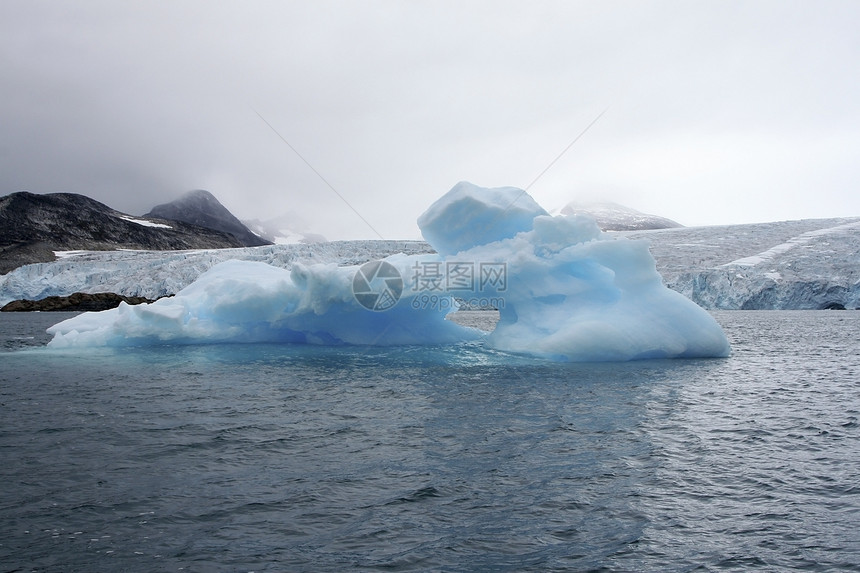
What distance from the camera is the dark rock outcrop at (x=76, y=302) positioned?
42.3 meters

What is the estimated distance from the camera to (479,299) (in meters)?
16.5

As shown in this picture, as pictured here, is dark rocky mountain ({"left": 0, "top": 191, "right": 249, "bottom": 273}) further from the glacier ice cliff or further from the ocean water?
the ocean water

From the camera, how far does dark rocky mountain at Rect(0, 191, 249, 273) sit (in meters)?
85.5

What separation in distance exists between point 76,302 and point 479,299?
3791 cm

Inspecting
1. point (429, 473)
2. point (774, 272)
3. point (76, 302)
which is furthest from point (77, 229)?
point (429, 473)

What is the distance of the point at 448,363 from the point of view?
1425 cm

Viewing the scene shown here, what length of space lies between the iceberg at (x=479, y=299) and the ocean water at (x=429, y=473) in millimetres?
2874

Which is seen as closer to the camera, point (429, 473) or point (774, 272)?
point (429, 473)

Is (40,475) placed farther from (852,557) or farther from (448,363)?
(448,363)

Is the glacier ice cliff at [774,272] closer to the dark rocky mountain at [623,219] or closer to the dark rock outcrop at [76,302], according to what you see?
the dark rock outcrop at [76,302]

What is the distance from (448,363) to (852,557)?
10250 millimetres

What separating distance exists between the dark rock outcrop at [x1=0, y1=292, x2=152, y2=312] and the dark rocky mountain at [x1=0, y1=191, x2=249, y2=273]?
3284cm

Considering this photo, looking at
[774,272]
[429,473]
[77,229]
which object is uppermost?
[77,229]

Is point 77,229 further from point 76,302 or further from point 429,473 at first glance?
point 429,473
